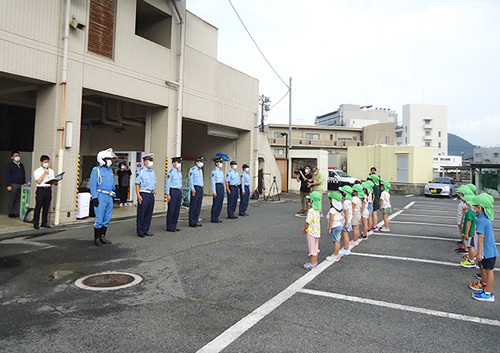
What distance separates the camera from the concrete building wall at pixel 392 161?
3089 cm

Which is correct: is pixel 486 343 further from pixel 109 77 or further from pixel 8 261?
pixel 109 77

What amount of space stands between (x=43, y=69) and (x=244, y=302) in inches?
333

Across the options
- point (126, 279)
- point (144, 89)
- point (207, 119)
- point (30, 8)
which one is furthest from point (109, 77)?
point (126, 279)

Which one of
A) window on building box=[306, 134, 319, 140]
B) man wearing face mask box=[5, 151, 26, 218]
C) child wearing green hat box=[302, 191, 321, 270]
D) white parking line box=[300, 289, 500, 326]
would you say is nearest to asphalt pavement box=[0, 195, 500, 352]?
white parking line box=[300, 289, 500, 326]

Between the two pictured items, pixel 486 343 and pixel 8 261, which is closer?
pixel 486 343

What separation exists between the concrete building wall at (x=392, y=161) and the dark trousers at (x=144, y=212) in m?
27.6

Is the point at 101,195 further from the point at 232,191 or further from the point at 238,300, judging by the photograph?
the point at 232,191

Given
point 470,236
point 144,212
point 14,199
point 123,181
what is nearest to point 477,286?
point 470,236

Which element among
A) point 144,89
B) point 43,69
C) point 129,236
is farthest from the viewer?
point 144,89

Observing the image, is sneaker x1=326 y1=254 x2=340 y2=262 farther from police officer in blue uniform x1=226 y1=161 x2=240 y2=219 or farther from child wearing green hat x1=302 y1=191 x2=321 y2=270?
police officer in blue uniform x1=226 y1=161 x2=240 y2=219

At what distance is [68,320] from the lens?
378cm

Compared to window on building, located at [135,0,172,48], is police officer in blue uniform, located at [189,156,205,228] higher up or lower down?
lower down

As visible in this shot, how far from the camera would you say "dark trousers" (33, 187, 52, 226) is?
8.95 meters

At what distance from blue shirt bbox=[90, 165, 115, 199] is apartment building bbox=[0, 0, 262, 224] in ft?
9.26
